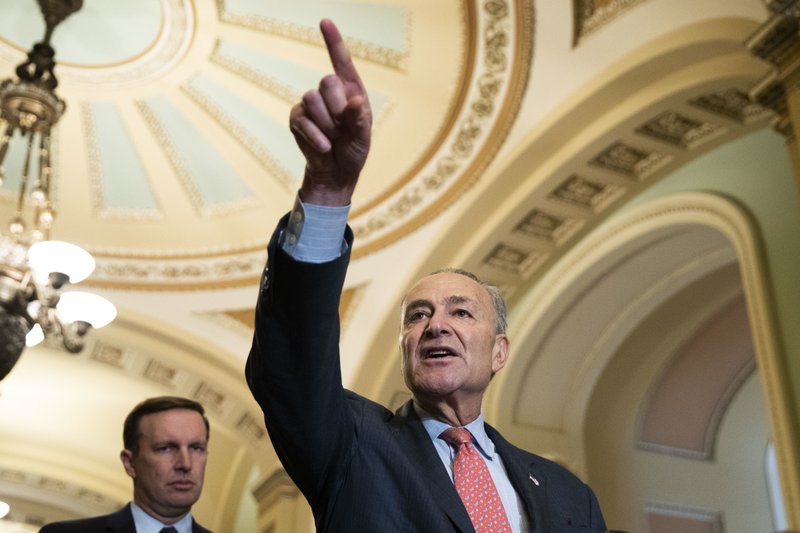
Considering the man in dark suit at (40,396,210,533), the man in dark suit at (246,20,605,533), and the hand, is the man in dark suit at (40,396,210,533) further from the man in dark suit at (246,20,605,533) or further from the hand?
the hand

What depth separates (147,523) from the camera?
9.19 feet

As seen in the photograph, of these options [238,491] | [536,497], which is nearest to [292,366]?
[536,497]

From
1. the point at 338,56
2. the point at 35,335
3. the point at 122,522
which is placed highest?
the point at 35,335

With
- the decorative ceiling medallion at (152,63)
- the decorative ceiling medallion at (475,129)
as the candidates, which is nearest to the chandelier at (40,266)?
the decorative ceiling medallion at (152,63)

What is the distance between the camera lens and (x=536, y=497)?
5.49 ft

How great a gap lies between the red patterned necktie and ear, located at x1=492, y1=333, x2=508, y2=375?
0.28 meters

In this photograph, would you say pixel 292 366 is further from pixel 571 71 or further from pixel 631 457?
pixel 631 457

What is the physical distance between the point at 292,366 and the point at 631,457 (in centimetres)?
733

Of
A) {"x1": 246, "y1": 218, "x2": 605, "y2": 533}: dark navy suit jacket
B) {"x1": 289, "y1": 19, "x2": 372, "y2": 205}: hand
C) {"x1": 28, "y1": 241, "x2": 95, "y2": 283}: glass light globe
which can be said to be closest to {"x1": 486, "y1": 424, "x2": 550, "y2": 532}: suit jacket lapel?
{"x1": 246, "y1": 218, "x2": 605, "y2": 533}: dark navy suit jacket

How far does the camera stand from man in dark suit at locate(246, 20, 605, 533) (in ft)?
4.53

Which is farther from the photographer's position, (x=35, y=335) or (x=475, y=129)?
(x=475, y=129)

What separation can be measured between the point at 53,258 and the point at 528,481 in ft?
15.0

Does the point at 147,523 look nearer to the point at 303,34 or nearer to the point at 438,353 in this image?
the point at 438,353

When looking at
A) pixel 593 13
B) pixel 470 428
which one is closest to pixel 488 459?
pixel 470 428
